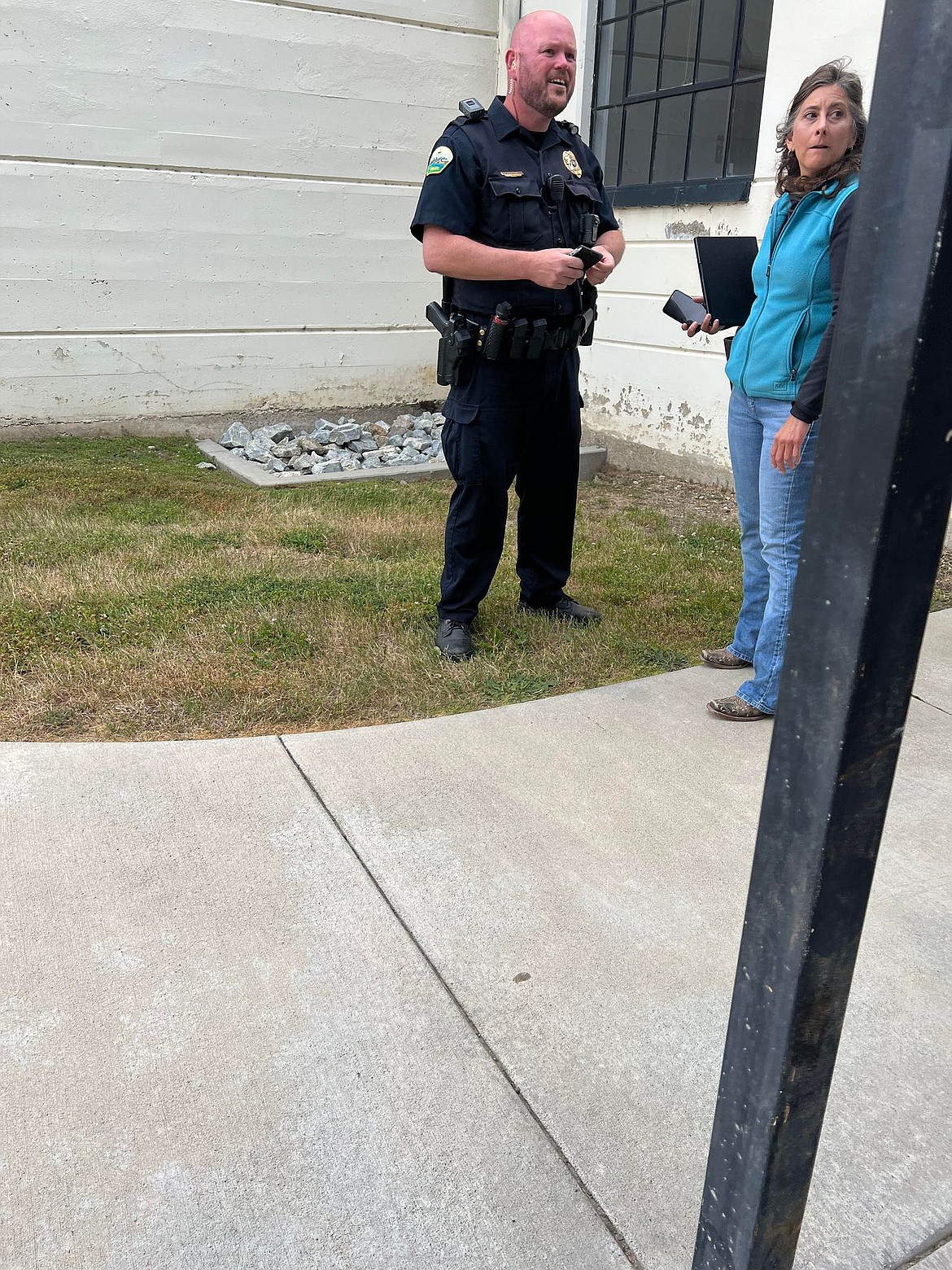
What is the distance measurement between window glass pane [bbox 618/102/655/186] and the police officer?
3635 millimetres

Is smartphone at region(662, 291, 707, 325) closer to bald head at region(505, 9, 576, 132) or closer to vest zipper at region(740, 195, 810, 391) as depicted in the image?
vest zipper at region(740, 195, 810, 391)

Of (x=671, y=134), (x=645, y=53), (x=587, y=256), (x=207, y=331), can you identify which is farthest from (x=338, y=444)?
(x=587, y=256)

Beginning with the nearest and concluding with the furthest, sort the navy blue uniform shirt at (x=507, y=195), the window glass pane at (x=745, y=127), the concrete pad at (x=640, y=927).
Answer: the concrete pad at (x=640, y=927) < the navy blue uniform shirt at (x=507, y=195) < the window glass pane at (x=745, y=127)

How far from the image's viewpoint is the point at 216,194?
7293mm

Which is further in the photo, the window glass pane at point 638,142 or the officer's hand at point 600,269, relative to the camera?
the window glass pane at point 638,142

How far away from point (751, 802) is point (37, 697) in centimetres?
219

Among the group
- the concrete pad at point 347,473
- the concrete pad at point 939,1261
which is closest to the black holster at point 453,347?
the concrete pad at point 939,1261

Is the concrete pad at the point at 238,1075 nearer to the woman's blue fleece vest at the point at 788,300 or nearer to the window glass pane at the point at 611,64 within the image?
the woman's blue fleece vest at the point at 788,300

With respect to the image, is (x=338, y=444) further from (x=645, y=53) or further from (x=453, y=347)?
(x=453, y=347)

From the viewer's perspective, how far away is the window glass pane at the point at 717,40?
625cm

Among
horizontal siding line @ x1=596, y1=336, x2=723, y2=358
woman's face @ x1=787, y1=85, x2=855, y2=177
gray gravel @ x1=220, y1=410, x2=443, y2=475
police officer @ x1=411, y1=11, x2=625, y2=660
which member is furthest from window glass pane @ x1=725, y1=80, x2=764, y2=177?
woman's face @ x1=787, y1=85, x2=855, y2=177

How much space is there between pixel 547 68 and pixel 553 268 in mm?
655

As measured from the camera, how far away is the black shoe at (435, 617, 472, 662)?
3.59 meters

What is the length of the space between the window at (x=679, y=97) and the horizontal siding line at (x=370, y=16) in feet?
4.22
